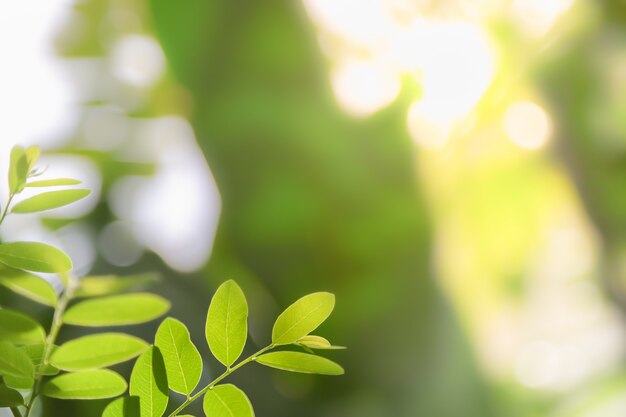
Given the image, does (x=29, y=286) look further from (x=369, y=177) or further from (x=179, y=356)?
(x=369, y=177)

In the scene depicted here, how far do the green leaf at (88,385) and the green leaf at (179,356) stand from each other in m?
0.02

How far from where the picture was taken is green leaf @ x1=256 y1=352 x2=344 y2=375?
0.20 m

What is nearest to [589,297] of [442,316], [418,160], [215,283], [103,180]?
[442,316]

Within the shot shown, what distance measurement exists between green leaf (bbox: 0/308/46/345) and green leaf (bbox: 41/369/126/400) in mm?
20

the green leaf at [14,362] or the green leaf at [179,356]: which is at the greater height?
the green leaf at [179,356]

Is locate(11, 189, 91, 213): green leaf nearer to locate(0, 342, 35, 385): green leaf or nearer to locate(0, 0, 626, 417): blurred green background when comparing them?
locate(0, 342, 35, 385): green leaf

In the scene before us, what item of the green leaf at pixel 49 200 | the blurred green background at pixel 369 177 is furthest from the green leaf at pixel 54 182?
the blurred green background at pixel 369 177

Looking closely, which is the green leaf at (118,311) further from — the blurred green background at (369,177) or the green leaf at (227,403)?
the blurred green background at (369,177)

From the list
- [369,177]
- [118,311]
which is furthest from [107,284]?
[369,177]

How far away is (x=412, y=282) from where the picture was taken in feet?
3.05

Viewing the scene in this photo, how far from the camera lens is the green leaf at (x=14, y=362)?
0.56ft

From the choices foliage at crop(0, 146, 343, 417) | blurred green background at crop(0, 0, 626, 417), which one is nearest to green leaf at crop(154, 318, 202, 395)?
foliage at crop(0, 146, 343, 417)

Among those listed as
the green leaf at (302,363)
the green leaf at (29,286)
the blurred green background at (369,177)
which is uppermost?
the blurred green background at (369,177)

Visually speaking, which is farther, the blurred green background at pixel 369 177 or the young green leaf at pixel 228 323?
the blurred green background at pixel 369 177
